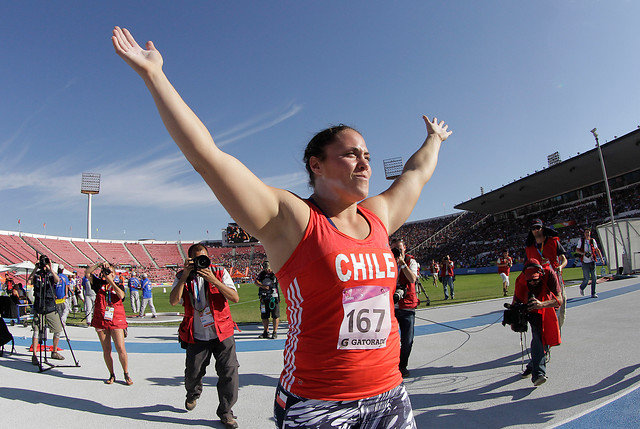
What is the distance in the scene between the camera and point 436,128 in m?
2.72

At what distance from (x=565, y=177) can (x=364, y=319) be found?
45.2 m

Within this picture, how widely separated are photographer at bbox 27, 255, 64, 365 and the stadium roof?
38187mm

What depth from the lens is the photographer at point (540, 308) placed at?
4453 mm

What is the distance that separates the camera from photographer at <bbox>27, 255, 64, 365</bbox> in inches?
282

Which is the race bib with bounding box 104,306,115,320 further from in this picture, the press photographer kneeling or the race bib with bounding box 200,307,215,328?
the press photographer kneeling

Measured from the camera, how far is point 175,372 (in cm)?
630

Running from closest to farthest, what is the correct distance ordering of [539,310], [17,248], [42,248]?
[539,310] < [17,248] < [42,248]

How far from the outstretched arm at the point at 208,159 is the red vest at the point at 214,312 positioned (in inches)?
132

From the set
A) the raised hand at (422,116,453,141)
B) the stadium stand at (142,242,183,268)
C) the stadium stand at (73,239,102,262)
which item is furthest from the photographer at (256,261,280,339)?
the stadium stand at (142,242,183,268)

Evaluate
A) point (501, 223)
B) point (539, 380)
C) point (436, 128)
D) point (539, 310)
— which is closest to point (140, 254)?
point (501, 223)

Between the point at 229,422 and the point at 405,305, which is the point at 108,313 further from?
the point at 405,305

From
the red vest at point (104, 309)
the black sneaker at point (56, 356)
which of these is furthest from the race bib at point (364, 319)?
the black sneaker at point (56, 356)

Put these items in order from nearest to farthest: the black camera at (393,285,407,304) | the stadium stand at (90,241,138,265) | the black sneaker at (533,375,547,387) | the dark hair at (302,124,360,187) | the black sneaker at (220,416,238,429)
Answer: the dark hair at (302,124,360,187) → the black sneaker at (220,416,238,429) → the black sneaker at (533,375,547,387) → the black camera at (393,285,407,304) → the stadium stand at (90,241,138,265)

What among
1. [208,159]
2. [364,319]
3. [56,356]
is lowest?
[56,356]
